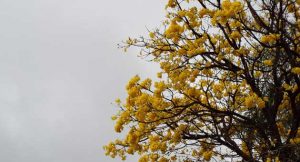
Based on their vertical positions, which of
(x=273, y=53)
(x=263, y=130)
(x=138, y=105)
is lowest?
(x=263, y=130)

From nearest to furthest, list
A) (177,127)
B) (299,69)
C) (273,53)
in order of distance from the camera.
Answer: (299,69) → (177,127) → (273,53)

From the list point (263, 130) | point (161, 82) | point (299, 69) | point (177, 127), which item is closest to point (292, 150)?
point (263, 130)

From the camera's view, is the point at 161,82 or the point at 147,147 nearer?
the point at 161,82

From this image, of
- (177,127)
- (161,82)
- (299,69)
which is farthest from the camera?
(177,127)

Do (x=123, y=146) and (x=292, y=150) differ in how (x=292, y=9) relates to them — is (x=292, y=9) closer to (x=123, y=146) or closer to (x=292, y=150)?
(x=292, y=150)

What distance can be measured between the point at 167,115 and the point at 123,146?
4.40 feet

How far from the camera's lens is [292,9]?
29.4ft

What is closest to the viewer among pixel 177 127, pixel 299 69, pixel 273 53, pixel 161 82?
pixel 299 69

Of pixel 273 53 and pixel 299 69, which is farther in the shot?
pixel 273 53

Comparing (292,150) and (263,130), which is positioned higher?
(263,130)

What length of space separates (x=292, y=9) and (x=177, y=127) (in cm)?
329

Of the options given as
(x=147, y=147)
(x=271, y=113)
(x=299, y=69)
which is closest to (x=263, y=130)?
(x=271, y=113)

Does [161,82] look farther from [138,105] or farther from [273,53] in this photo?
[273,53]

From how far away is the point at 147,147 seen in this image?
8969 mm
